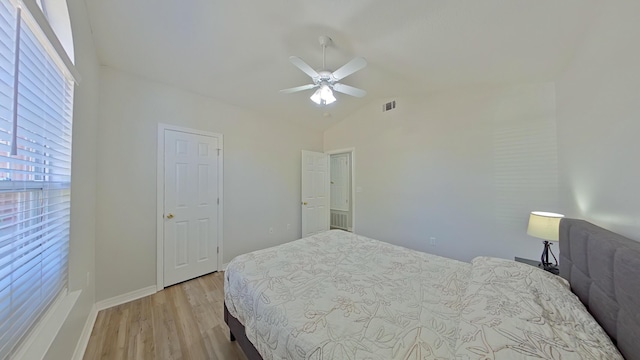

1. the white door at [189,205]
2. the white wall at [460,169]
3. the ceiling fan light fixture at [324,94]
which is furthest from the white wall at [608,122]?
the white door at [189,205]

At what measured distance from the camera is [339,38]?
2.12m

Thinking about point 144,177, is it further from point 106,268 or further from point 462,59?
point 462,59

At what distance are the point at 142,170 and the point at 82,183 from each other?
2.28ft

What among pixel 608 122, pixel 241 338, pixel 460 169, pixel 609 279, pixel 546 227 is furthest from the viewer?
pixel 460 169

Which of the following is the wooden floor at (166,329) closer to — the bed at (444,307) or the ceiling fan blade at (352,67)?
the bed at (444,307)

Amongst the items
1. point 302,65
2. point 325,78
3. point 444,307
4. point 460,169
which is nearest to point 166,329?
point 444,307

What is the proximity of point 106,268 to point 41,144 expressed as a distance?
171 centimetres

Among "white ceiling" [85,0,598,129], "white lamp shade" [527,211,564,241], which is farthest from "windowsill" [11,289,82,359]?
"white lamp shade" [527,211,564,241]

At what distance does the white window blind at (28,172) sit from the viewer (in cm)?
86

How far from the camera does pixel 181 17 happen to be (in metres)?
1.82

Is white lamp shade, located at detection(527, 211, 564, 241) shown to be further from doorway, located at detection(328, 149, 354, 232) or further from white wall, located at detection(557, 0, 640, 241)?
doorway, located at detection(328, 149, 354, 232)

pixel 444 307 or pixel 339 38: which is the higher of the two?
pixel 339 38

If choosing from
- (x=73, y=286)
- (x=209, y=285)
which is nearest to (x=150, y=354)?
(x=73, y=286)

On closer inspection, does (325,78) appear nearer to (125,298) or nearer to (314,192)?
(314,192)
